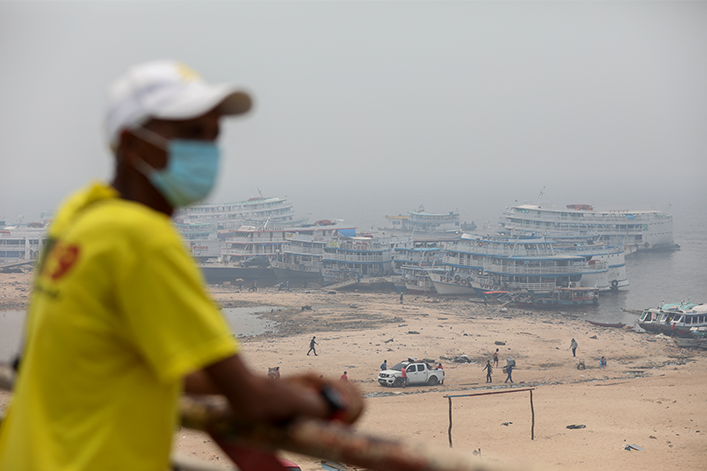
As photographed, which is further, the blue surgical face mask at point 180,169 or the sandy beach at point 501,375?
the sandy beach at point 501,375

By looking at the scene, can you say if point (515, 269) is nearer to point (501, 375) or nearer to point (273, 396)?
point (501, 375)

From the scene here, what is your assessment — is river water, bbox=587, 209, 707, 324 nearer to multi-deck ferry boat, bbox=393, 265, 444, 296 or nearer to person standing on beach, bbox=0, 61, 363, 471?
multi-deck ferry boat, bbox=393, 265, 444, 296

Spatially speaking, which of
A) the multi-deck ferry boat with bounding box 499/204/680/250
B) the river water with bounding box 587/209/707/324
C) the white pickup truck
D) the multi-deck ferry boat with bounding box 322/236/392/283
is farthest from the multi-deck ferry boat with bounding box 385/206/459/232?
the white pickup truck

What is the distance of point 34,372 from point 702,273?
75960mm

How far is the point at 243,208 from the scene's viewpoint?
262 feet

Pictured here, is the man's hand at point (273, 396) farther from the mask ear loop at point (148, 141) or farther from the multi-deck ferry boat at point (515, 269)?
the multi-deck ferry boat at point (515, 269)

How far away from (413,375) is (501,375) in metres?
4.77

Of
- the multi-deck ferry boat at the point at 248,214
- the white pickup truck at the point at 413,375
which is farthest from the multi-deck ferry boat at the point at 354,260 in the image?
→ the white pickup truck at the point at 413,375

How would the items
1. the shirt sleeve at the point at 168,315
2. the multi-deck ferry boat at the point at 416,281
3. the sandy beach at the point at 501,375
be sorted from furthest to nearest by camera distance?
the multi-deck ferry boat at the point at 416,281
the sandy beach at the point at 501,375
the shirt sleeve at the point at 168,315

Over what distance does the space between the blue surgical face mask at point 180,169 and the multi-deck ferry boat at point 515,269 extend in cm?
4732

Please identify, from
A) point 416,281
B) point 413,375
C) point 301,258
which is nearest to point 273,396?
point 413,375

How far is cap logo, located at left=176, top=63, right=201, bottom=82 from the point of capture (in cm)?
132

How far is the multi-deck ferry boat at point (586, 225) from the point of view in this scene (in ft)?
232

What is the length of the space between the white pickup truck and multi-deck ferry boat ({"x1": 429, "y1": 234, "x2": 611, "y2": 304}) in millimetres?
23757
